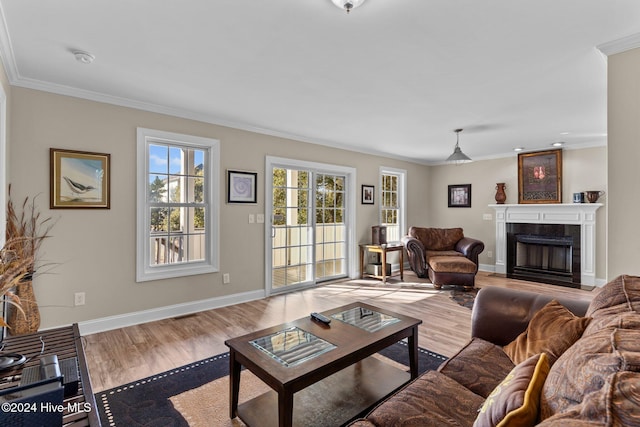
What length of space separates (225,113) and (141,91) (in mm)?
902

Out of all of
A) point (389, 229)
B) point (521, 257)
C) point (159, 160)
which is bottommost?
point (521, 257)

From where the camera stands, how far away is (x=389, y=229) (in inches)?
260

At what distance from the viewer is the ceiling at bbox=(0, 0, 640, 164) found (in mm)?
1827

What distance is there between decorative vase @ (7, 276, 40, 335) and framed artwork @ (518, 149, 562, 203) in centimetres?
711

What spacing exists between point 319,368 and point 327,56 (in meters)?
2.07

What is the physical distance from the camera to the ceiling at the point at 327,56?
71.9 inches

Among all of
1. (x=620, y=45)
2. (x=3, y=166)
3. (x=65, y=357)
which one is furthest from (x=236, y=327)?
(x=620, y=45)

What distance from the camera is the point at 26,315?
2.57m

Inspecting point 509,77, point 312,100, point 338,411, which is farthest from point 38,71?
point 509,77

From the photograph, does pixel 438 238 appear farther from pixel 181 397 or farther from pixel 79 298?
pixel 79 298

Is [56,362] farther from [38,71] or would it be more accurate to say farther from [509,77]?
[509,77]

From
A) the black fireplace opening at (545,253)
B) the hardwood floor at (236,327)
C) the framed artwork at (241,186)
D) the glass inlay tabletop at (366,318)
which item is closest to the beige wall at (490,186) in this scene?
the black fireplace opening at (545,253)

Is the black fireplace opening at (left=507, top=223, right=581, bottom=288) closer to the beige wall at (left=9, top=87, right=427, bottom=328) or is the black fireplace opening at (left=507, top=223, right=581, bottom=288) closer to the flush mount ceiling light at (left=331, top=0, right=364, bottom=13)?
the beige wall at (left=9, top=87, right=427, bottom=328)

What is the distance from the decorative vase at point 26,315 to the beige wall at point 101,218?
275 mm
